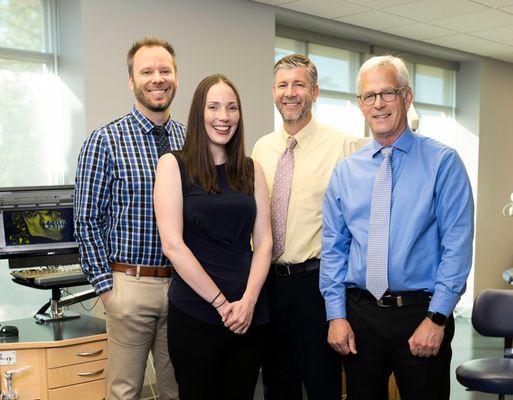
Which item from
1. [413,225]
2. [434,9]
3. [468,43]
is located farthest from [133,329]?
[468,43]

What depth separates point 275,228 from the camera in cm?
221

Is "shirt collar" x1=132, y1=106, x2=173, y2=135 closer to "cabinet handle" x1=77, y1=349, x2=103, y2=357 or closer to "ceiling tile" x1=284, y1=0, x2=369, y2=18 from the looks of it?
"cabinet handle" x1=77, y1=349, x2=103, y2=357

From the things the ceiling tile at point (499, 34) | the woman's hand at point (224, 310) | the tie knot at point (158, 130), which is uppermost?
the ceiling tile at point (499, 34)

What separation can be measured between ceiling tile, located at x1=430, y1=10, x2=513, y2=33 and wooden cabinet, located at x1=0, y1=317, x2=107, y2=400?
4.12 metres

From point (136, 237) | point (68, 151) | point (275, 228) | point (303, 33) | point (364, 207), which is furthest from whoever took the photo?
point (303, 33)

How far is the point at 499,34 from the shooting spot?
5828mm

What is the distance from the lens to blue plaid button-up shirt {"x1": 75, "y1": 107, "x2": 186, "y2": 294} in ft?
6.75

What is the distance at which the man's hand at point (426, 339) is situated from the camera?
1792 mm

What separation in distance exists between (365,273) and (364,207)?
209 millimetres

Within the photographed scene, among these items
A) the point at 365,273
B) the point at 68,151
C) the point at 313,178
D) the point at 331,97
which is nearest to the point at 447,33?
the point at 331,97

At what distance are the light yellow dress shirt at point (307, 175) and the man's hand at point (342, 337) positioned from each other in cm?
29

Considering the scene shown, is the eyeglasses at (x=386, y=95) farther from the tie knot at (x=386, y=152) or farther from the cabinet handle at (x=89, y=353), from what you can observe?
the cabinet handle at (x=89, y=353)

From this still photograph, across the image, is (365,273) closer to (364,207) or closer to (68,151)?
(364,207)

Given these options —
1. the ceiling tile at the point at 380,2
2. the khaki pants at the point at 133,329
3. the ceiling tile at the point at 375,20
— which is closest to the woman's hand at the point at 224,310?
the khaki pants at the point at 133,329
